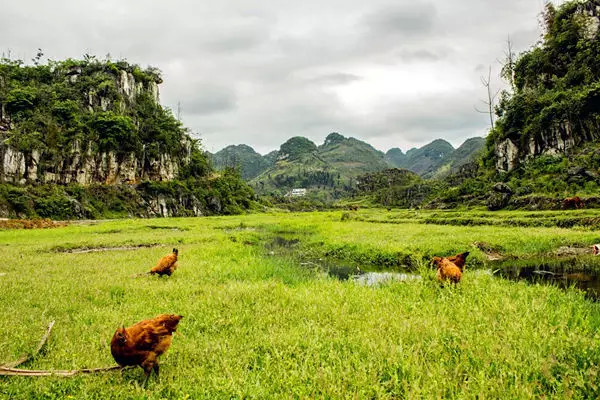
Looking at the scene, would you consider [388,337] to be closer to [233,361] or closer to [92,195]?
[233,361]

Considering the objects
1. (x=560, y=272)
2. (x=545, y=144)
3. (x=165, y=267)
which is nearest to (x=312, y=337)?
(x=165, y=267)

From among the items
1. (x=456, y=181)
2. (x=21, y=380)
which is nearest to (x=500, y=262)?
(x=21, y=380)

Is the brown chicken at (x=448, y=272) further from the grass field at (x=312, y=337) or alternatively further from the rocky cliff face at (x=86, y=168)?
the rocky cliff face at (x=86, y=168)

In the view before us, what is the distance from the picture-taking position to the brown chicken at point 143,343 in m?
5.64

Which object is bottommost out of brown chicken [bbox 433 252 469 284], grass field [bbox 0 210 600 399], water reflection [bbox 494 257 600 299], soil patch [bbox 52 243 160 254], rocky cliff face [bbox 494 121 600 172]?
water reflection [bbox 494 257 600 299]

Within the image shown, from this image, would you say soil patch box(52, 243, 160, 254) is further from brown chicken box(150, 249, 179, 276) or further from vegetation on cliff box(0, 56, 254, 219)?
vegetation on cliff box(0, 56, 254, 219)

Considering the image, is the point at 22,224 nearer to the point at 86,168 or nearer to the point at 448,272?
the point at 86,168

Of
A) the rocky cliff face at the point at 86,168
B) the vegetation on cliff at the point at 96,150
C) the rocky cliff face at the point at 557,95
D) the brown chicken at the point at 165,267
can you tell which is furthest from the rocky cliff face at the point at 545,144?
the rocky cliff face at the point at 86,168

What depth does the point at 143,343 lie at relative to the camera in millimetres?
5699

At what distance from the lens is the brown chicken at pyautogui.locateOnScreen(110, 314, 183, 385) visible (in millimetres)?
5645

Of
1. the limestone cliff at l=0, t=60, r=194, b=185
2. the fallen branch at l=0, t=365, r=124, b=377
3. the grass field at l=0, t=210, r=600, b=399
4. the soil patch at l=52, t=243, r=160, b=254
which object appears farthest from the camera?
the limestone cliff at l=0, t=60, r=194, b=185

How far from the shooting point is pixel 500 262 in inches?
773

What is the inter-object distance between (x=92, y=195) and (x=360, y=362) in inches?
3729

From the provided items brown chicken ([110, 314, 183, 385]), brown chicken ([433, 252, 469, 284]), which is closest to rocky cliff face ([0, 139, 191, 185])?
brown chicken ([110, 314, 183, 385])
